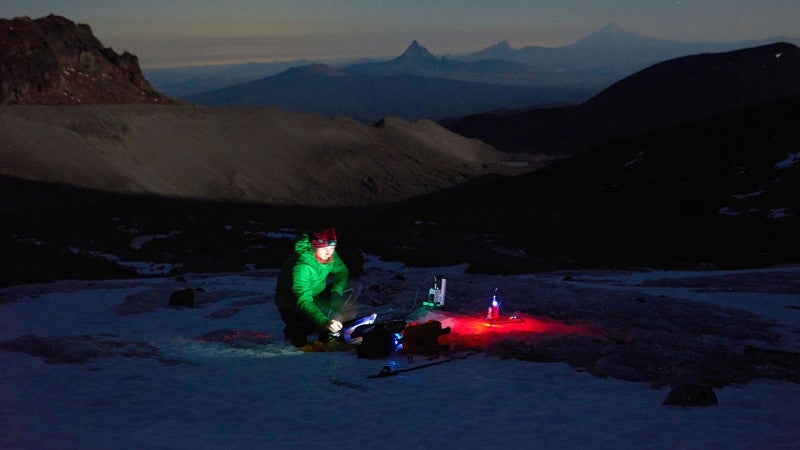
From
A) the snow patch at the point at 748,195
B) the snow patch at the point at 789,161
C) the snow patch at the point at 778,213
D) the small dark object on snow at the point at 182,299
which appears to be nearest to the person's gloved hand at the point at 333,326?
the small dark object on snow at the point at 182,299

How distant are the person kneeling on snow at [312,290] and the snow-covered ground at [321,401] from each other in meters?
0.43

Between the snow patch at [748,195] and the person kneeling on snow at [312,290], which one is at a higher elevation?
the person kneeling on snow at [312,290]

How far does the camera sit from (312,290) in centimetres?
1313

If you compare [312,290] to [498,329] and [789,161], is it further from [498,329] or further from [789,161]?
[789,161]

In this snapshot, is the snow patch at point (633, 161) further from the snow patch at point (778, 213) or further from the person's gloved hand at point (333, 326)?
the person's gloved hand at point (333, 326)

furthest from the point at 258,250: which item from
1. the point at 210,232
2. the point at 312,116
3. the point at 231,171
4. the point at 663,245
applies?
the point at 312,116

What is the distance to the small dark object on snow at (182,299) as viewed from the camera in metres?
17.8

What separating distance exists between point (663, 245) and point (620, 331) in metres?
33.1

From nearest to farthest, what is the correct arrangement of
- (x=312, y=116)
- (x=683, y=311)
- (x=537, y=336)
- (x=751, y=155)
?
1. (x=537, y=336)
2. (x=683, y=311)
3. (x=751, y=155)
4. (x=312, y=116)

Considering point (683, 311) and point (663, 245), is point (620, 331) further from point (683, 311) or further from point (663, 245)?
point (663, 245)

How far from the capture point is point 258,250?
44.9m

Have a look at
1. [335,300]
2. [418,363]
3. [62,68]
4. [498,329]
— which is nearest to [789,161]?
[498,329]

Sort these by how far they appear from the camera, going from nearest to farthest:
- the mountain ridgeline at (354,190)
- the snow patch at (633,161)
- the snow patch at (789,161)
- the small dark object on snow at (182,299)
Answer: the small dark object on snow at (182,299)
the mountain ridgeline at (354,190)
the snow patch at (789,161)
the snow patch at (633,161)

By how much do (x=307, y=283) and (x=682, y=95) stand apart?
18587 cm
